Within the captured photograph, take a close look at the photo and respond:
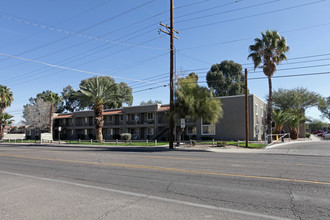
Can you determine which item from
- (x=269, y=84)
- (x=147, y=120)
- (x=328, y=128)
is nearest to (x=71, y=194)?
(x=269, y=84)

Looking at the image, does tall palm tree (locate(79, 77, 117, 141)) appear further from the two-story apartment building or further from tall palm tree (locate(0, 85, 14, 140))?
tall palm tree (locate(0, 85, 14, 140))

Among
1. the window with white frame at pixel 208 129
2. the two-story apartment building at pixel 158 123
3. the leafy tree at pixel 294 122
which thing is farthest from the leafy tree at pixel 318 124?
the window with white frame at pixel 208 129

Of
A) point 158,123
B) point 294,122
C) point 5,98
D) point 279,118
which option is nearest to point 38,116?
point 5,98

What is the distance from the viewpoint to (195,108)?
25.4m

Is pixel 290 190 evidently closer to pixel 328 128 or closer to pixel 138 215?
pixel 138 215

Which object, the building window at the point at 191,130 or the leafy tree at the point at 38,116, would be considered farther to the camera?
the leafy tree at the point at 38,116

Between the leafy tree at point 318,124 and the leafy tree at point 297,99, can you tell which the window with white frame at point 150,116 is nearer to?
the leafy tree at point 297,99

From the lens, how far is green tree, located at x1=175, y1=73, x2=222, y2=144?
25.3 m

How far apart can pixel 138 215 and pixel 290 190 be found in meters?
4.09

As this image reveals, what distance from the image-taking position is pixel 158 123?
1628 inches

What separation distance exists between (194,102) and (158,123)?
Result: 16676mm

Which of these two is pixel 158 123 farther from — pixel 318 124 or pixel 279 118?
pixel 318 124

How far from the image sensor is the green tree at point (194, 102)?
83.1 ft

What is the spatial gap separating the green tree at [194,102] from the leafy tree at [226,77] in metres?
32.3
